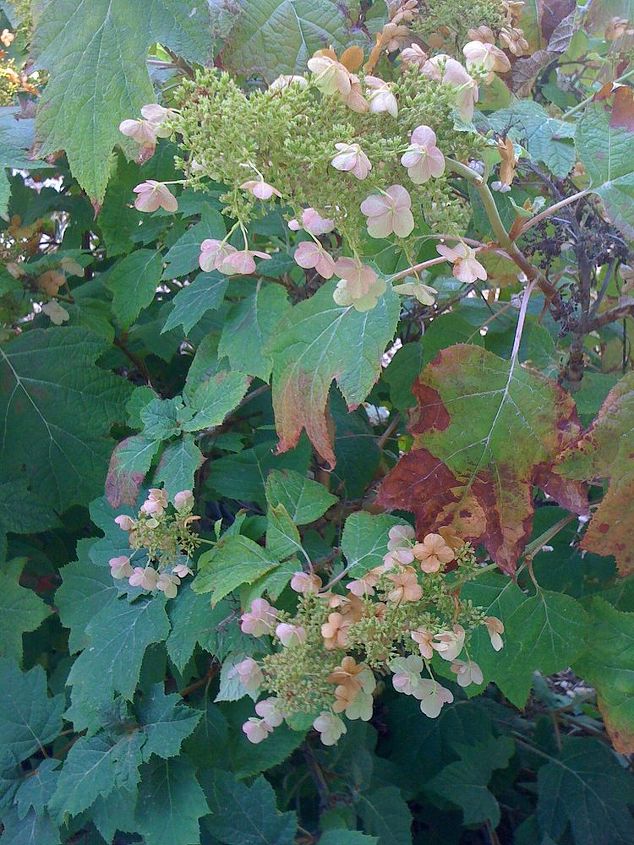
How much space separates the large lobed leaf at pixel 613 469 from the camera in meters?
0.88

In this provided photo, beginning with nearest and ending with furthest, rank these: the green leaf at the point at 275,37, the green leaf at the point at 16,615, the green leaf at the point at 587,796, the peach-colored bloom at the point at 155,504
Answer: the peach-colored bloom at the point at 155,504
the green leaf at the point at 275,37
the green leaf at the point at 16,615
the green leaf at the point at 587,796

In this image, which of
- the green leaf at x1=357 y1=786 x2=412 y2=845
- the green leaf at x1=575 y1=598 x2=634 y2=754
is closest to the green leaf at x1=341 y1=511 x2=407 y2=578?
the green leaf at x1=575 y1=598 x2=634 y2=754

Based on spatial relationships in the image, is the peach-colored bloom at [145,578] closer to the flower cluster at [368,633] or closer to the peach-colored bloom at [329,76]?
the flower cluster at [368,633]

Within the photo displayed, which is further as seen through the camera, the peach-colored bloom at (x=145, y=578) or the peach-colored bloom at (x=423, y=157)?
the peach-colored bloom at (x=145, y=578)

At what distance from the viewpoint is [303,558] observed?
3.61 ft

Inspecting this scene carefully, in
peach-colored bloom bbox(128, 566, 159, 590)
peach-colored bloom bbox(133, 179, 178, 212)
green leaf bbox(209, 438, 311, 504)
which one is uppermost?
peach-colored bloom bbox(133, 179, 178, 212)

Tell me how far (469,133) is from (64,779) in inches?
38.0

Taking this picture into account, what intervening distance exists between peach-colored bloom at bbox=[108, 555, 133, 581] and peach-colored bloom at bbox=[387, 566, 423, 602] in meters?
0.42

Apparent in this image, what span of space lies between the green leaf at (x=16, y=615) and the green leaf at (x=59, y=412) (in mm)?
149

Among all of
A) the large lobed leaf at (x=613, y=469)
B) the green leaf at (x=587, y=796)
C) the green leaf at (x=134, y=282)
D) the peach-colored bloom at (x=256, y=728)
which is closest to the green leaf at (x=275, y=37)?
the green leaf at (x=134, y=282)

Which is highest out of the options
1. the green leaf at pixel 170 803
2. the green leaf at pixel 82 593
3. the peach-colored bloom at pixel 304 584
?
the peach-colored bloom at pixel 304 584

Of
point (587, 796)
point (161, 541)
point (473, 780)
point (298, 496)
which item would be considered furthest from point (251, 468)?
point (587, 796)

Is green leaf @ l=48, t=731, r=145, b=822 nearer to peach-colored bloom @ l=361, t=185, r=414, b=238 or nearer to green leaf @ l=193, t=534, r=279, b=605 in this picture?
green leaf @ l=193, t=534, r=279, b=605

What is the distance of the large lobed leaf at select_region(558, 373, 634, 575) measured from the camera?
878 mm
